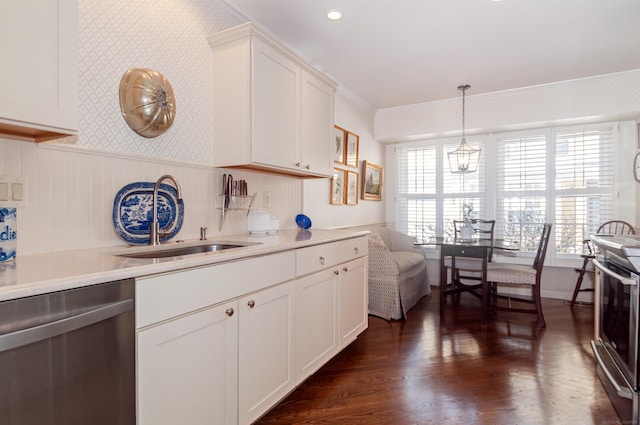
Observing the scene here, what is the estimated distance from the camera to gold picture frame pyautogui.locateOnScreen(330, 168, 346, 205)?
13.0 feet

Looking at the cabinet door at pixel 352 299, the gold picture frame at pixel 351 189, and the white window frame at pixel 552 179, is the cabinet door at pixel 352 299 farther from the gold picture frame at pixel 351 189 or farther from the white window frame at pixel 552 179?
the white window frame at pixel 552 179

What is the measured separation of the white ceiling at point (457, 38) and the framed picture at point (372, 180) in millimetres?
1144

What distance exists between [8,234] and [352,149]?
361 centimetres

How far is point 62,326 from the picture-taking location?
96cm

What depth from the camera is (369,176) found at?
16.1 feet

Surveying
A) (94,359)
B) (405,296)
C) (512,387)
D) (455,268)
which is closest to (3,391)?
(94,359)

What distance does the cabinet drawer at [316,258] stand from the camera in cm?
210

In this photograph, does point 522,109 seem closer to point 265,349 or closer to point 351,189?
point 351,189

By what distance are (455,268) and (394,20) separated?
9.56ft

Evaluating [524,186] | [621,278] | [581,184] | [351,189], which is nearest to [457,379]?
[621,278]

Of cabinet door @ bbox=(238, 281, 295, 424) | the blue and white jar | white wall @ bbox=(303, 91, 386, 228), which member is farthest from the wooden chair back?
the blue and white jar

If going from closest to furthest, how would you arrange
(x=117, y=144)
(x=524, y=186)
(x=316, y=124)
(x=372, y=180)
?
(x=117, y=144), (x=316, y=124), (x=524, y=186), (x=372, y=180)

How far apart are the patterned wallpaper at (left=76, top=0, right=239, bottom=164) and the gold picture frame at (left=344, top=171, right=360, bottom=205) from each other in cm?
222

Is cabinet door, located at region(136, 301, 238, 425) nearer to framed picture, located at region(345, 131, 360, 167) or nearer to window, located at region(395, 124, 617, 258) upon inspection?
framed picture, located at region(345, 131, 360, 167)
